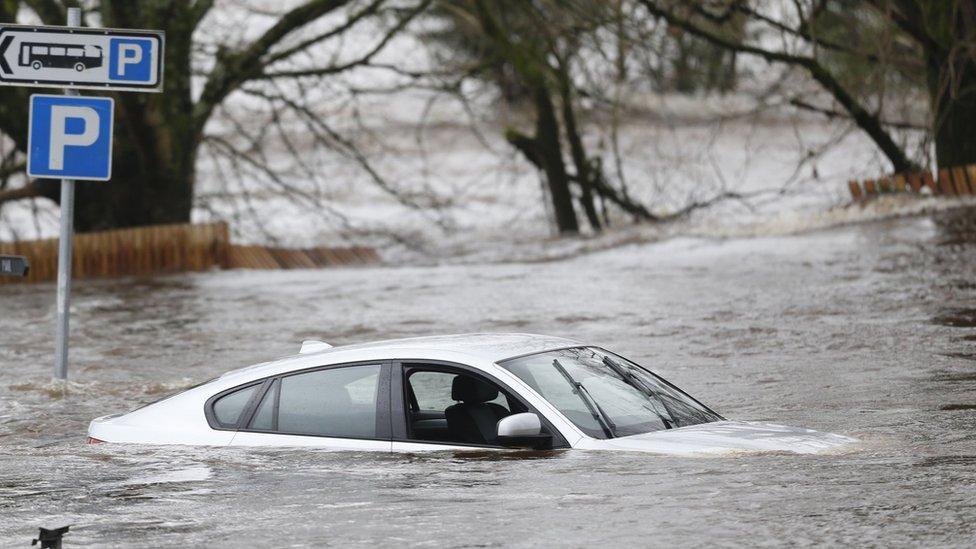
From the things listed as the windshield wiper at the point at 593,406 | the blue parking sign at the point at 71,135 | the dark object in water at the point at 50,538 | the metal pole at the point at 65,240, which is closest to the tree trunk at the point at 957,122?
the blue parking sign at the point at 71,135

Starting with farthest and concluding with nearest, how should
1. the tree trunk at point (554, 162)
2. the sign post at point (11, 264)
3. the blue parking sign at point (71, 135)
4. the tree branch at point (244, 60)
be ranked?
the tree trunk at point (554, 162), the tree branch at point (244, 60), the blue parking sign at point (71, 135), the sign post at point (11, 264)

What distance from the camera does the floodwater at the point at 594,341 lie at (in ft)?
22.4

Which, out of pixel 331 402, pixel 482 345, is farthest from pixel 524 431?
pixel 331 402

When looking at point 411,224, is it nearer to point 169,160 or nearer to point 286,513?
point 169,160

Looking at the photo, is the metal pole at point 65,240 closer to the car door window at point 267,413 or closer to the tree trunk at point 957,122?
the car door window at point 267,413

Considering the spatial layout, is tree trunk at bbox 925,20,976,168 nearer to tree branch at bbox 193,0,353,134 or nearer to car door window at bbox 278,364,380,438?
tree branch at bbox 193,0,353,134

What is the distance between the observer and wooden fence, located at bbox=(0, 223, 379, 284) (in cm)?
2612

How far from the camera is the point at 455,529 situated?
6.70m

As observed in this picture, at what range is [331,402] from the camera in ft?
26.2

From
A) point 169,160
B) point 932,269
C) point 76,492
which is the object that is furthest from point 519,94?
point 76,492

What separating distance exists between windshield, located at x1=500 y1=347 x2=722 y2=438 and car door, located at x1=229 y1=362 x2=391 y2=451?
716 mm

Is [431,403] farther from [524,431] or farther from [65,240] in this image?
[65,240]

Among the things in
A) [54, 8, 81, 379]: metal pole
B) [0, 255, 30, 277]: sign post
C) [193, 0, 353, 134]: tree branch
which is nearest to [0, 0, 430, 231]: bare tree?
[193, 0, 353, 134]: tree branch

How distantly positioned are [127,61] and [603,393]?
583 cm
